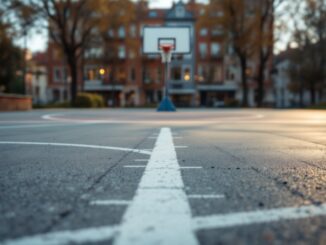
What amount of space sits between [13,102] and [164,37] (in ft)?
30.7

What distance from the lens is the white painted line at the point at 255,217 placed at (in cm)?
159

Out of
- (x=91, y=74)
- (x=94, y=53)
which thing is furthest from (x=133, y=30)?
(x=91, y=74)

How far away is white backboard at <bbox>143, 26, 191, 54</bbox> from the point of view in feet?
70.8

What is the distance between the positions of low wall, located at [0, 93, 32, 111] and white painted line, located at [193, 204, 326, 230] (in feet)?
68.1

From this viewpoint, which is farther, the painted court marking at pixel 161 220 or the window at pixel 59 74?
the window at pixel 59 74

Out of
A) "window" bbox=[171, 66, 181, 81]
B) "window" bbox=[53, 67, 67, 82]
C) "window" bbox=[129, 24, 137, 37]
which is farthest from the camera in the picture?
"window" bbox=[53, 67, 67, 82]

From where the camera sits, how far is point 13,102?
21.8 metres

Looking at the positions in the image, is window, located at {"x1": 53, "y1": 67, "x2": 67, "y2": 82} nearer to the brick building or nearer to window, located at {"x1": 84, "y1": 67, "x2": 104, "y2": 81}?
the brick building

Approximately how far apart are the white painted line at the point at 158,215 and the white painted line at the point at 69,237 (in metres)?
0.06

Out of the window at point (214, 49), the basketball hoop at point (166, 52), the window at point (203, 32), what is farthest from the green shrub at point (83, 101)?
the window at point (203, 32)

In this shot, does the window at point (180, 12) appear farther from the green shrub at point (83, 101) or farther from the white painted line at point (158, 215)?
the white painted line at point (158, 215)

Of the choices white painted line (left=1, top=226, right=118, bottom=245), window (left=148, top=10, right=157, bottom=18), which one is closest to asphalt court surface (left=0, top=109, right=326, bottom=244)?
white painted line (left=1, top=226, right=118, bottom=245)

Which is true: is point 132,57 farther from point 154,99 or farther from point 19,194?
point 19,194

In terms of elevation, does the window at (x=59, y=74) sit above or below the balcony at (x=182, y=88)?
above
